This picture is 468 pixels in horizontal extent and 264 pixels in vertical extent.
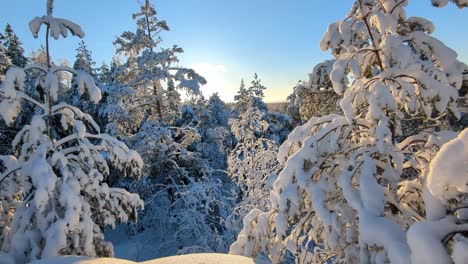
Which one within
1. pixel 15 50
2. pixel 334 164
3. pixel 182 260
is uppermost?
pixel 15 50

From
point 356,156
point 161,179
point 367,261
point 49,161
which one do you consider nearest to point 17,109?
point 49,161

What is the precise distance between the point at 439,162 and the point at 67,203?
5896 millimetres

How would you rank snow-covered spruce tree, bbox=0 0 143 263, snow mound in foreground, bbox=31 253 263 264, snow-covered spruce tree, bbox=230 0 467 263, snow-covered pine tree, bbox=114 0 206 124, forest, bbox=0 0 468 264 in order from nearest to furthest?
1. forest, bbox=0 0 468 264
2. snow-covered spruce tree, bbox=230 0 467 263
3. snow mound in foreground, bbox=31 253 263 264
4. snow-covered spruce tree, bbox=0 0 143 263
5. snow-covered pine tree, bbox=114 0 206 124

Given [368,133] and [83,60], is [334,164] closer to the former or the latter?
[368,133]

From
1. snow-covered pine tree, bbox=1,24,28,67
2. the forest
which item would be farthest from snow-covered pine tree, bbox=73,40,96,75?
the forest

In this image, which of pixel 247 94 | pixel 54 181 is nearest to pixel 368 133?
pixel 54 181

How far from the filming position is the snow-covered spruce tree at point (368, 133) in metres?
3.91

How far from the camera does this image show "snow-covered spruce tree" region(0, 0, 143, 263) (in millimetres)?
6344

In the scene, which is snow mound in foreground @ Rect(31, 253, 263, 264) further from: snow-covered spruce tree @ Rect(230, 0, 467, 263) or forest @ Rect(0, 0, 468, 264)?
snow-covered spruce tree @ Rect(230, 0, 467, 263)

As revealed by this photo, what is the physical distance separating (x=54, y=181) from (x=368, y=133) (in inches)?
190

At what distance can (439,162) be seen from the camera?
2.03m

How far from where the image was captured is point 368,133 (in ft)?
14.5

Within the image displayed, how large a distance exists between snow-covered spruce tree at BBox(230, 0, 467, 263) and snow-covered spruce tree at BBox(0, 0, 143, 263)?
147 inches

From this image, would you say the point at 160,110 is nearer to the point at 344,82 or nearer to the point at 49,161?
the point at 49,161
